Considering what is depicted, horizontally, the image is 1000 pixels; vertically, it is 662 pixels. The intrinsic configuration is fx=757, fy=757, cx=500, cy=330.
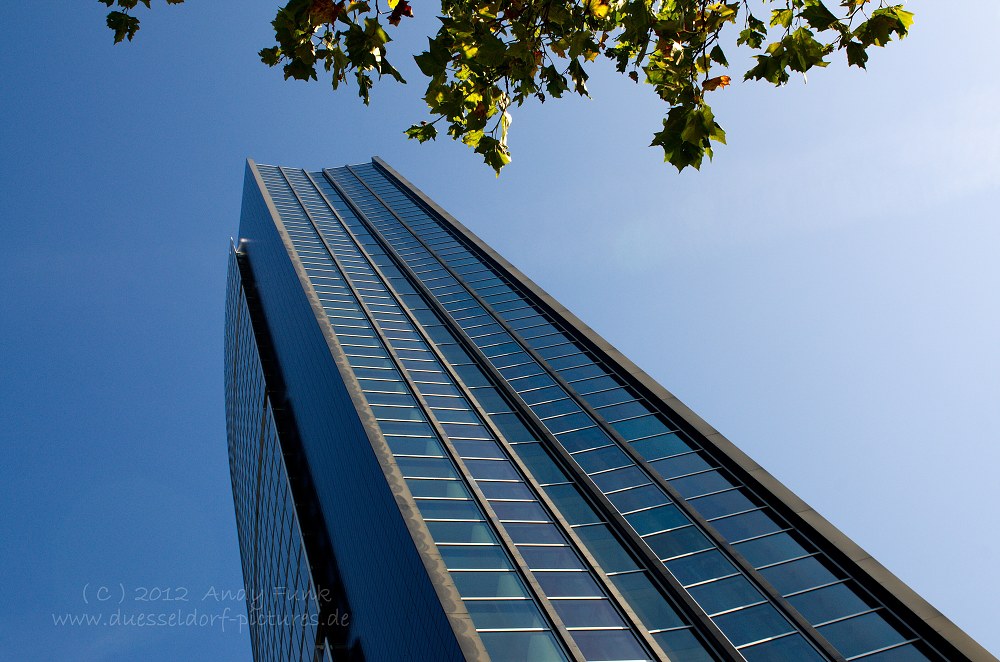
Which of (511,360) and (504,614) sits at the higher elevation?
(511,360)

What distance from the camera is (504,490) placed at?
82.1 ft

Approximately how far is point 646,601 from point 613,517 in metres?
4.43

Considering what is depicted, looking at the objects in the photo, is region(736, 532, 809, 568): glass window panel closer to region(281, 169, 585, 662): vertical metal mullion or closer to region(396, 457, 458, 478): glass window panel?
region(281, 169, 585, 662): vertical metal mullion

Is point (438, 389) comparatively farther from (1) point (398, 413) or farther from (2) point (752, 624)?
(2) point (752, 624)

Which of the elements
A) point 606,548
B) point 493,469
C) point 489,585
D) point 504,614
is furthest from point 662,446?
point 504,614

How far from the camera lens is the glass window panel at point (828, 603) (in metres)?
21.1

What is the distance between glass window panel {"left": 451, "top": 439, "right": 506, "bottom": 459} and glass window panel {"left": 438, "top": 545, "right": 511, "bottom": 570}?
6.70 metres

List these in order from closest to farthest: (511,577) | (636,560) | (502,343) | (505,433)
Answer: (511,577) → (636,560) → (505,433) → (502,343)

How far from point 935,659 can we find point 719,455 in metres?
10.6

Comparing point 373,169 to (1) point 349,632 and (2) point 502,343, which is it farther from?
(1) point 349,632

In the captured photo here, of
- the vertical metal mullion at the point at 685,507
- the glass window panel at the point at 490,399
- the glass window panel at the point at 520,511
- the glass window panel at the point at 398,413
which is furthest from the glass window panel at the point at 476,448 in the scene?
the vertical metal mullion at the point at 685,507

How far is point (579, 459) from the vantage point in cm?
2969

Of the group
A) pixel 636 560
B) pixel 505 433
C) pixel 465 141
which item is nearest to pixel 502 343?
pixel 505 433

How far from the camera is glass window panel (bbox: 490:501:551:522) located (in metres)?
23.2
